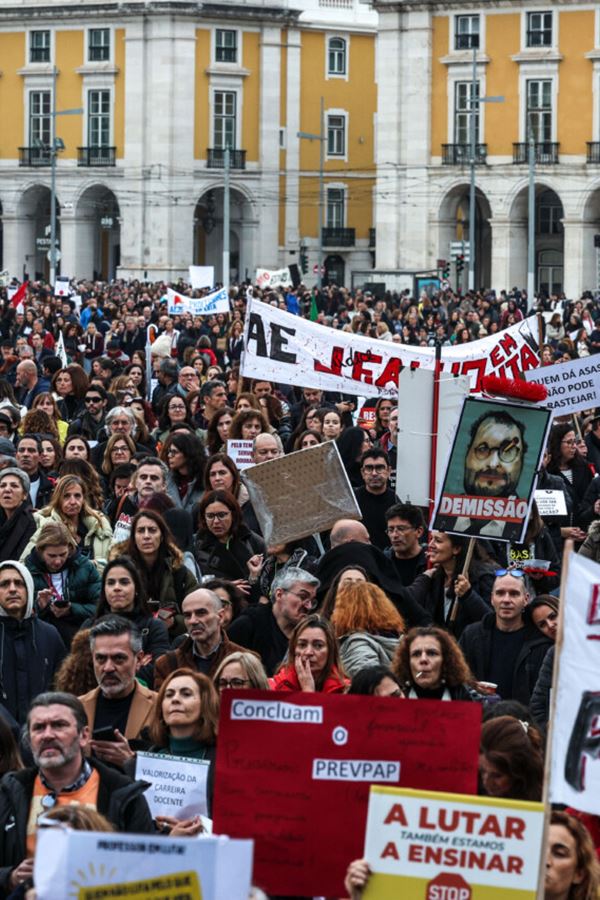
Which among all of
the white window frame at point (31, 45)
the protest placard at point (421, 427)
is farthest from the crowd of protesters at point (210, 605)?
the white window frame at point (31, 45)

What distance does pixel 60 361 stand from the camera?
21.1 m

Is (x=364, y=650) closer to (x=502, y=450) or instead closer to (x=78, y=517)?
(x=502, y=450)

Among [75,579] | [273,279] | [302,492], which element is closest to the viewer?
[75,579]

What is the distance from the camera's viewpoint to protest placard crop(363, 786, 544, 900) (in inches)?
224

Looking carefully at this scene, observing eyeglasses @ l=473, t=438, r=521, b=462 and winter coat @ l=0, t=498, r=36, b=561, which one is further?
winter coat @ l=0, t=498, r=36, b=561

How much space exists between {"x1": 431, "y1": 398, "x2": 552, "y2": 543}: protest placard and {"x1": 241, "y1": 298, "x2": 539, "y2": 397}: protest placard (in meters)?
4.38

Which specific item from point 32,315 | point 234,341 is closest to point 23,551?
point 234,341

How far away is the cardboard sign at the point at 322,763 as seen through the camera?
612 centimetres

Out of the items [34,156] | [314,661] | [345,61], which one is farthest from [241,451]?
[34,156]

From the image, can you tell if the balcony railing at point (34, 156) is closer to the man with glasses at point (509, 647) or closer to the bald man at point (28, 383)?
the bald man at point (28, 383)

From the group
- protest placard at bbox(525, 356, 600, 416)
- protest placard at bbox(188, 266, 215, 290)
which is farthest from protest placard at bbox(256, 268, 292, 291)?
protest placard at bbox(525, 356, 600, 416)

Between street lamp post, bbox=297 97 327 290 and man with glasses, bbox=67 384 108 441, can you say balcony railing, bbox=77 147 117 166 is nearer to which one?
street lamp post, bbox=297 97 327 290

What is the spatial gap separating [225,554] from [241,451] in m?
2.70

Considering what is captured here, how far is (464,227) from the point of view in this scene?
67250 mm
